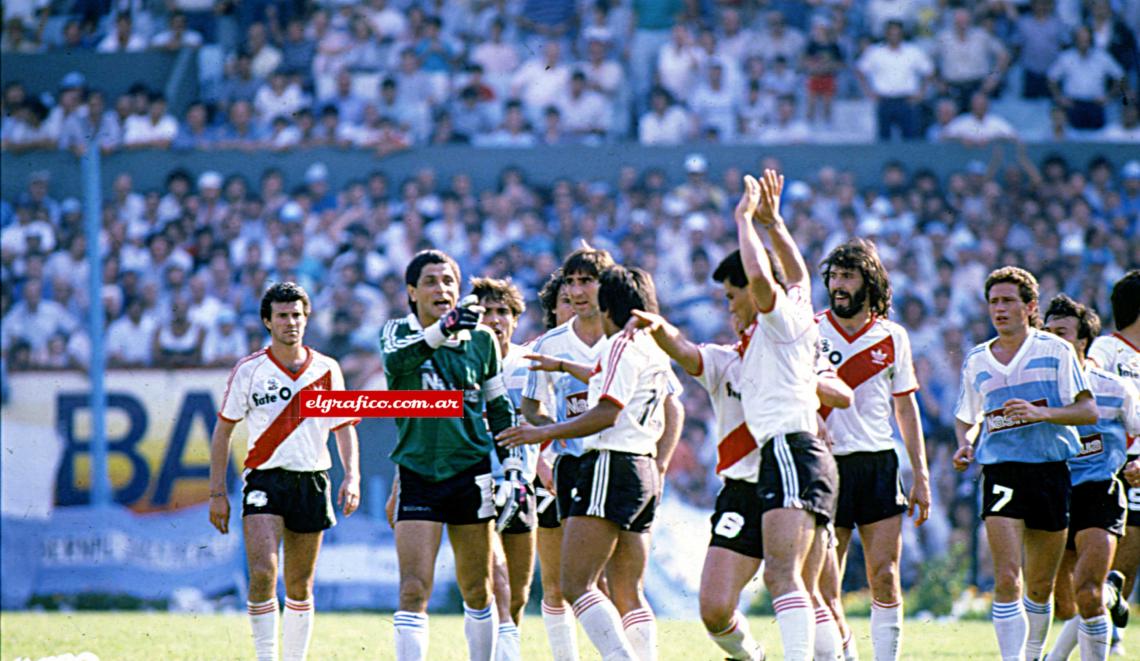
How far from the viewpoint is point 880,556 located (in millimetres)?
8359

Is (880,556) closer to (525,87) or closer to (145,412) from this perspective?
(145,412)

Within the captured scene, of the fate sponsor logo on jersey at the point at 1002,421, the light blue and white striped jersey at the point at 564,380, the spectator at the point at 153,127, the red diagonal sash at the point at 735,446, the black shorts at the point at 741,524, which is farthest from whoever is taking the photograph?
the spectator at the point at 153,127

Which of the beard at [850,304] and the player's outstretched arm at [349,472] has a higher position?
the beard at [850,304]

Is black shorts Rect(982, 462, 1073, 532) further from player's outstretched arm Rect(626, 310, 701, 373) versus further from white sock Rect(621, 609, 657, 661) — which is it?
player's outstretched arm Rect(626, 310, 701, 373)

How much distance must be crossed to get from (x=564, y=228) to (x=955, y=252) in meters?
4.54

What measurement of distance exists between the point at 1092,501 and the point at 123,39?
1555 centimetres

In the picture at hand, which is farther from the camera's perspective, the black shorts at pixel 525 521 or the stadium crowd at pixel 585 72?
the stadium crowd at pixel 585 72

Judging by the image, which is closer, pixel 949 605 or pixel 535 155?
pixel 949 605

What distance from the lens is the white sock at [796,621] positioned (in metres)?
6.88

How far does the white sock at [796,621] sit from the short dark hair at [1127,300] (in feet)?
11.7

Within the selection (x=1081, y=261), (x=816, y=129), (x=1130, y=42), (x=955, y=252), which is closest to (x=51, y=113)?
(x=816, y=129)

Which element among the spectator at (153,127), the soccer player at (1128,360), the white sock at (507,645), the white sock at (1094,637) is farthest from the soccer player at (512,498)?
the spectator at (153,127)

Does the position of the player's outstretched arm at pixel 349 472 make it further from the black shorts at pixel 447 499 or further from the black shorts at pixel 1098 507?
the black shorts at pixel 1098 507

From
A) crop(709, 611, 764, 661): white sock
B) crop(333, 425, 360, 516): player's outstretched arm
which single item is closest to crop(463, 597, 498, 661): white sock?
crop(333, 425, 360, 516): player's outstretched arm
